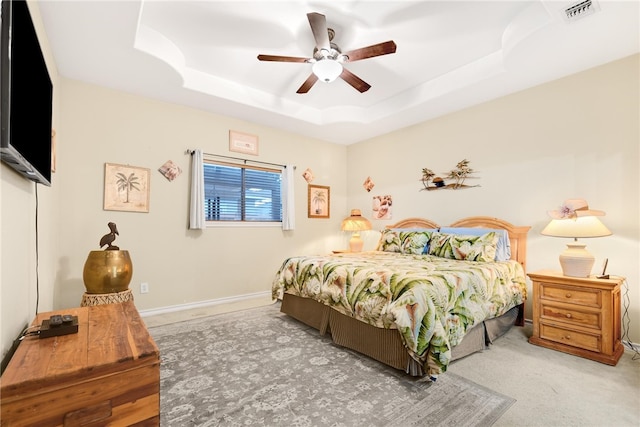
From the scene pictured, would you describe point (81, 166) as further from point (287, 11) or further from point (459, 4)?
point (459, 4)

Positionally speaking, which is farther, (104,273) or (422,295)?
(104,273)

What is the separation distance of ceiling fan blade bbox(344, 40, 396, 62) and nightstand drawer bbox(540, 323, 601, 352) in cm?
274

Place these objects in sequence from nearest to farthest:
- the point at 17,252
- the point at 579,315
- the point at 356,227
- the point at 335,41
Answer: the point at 17,252 → the point at 579,315 → the point at 335,41 → the point at 356,227

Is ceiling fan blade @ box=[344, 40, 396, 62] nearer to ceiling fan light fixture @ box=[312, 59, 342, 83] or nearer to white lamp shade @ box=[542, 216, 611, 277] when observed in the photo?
ceiling fan light fixture @ box=[312, 59, 342, 83]

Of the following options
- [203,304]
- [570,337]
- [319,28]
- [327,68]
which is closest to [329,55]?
[327,68]

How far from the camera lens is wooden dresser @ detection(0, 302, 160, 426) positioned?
861 mm

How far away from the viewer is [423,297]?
2.00 meters

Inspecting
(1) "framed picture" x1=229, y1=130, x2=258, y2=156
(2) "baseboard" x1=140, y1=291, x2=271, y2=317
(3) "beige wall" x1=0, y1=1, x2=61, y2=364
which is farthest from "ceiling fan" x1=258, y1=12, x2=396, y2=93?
(2) "baseboard" x1=140, y1=291, x2=271, y2=317

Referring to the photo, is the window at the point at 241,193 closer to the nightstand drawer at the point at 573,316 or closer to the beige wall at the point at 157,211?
the beige wall at the point at 157,211

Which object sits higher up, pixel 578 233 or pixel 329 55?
pixel 329 55

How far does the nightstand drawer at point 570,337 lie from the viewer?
2.35 meters

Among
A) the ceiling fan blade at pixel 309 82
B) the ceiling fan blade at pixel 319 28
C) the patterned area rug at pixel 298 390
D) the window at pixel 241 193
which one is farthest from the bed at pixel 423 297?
the ceiling fan blade at pixel 319 28

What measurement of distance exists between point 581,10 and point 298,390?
3.33 m

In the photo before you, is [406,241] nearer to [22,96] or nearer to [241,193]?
[241,193]
